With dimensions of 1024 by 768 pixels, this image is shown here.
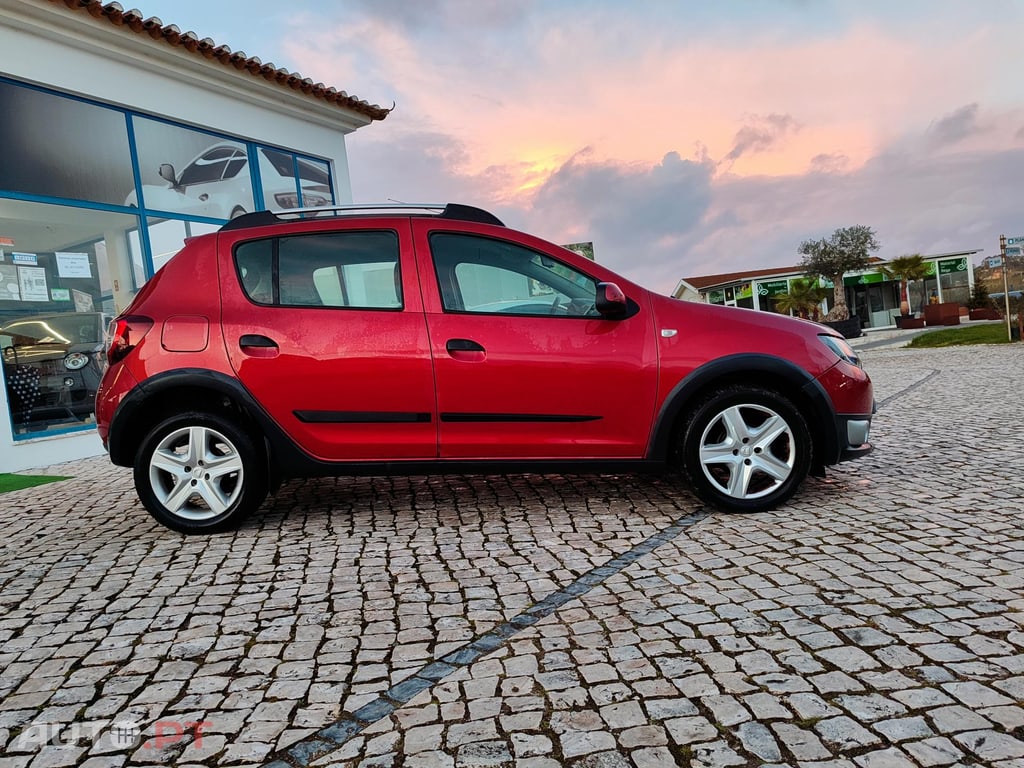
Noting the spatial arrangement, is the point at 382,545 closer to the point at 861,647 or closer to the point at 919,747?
the point at 861,647

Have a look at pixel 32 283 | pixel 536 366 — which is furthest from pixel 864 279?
pixel 536 366

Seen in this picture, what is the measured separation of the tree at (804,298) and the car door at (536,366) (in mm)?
38650

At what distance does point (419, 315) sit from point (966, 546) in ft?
9.78

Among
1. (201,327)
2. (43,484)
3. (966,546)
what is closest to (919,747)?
(966,546)

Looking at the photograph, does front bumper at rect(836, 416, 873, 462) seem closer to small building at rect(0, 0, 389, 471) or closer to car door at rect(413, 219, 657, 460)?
car door at rect(413, 219, 657, 460)

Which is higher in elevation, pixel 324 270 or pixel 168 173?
pixel 168 173

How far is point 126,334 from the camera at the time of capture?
4043mm

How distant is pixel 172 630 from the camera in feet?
9.36

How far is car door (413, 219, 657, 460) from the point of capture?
3982 millimetres

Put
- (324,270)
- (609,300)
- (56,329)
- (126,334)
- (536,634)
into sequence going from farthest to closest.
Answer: (56,329)
(324,270)
(126,334)
(609,300)
(536,634)

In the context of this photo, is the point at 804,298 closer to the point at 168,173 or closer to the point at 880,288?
the point at 880,288

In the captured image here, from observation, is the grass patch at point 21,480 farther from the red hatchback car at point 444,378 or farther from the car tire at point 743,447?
the car tire at point 743,447

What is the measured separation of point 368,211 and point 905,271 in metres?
42.7

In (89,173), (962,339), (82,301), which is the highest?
(89,173)
